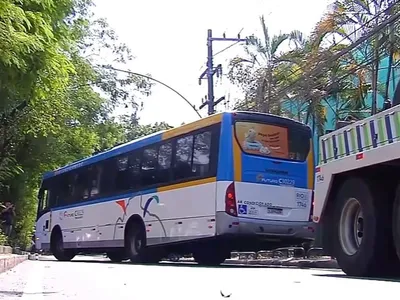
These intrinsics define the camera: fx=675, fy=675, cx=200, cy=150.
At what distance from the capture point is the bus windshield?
43.2ft

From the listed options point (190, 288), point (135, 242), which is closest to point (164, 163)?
point (135, 242)

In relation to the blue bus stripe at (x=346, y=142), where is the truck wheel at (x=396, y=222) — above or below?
below

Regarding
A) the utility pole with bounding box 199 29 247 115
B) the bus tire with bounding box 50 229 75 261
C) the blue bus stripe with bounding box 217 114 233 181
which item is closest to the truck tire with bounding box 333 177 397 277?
the blue bus stripe with bounding box 217 114 233 181

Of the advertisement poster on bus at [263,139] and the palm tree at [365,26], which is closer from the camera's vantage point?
the advertisement poster on bus at [263,139]

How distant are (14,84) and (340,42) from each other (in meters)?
14.9

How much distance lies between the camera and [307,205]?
13664mm

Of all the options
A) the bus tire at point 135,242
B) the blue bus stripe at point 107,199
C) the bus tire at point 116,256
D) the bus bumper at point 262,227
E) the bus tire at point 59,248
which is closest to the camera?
the bus bumper at point 262,227

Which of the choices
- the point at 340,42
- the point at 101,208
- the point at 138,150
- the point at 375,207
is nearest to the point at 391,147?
the point at 375,207

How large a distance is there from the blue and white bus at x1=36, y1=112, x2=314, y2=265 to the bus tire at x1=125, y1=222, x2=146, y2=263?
0.02 m

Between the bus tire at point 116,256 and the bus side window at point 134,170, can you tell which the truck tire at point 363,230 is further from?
the bus tire at point 116,256

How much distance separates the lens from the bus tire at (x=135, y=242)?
15.5 meters

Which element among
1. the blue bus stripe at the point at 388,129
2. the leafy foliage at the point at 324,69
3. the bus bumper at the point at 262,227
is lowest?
the bus bumper at the point at 262,227

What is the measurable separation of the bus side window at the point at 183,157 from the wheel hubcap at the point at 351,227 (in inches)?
193

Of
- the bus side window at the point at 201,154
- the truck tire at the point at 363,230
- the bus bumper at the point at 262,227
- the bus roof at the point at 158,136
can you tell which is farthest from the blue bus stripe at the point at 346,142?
the bus side window at the point at 201,154
